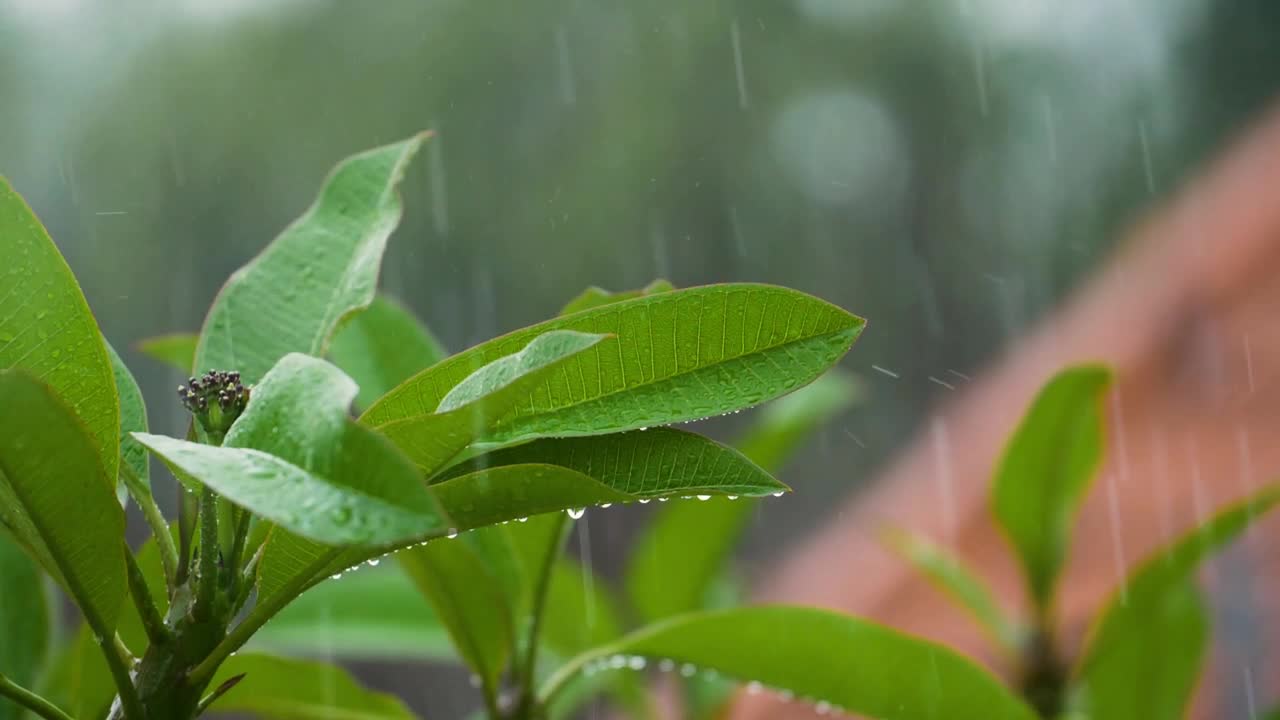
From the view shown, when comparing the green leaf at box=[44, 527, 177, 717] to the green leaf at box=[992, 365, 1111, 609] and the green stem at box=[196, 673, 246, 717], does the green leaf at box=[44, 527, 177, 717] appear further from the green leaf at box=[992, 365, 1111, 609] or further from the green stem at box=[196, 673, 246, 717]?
the green leaf at box=[992, 365, 1111, 609]

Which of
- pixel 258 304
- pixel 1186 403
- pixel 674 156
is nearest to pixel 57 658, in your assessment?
pixel 258 304

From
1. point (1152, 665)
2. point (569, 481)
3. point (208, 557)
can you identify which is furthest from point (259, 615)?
point (1152, 665)

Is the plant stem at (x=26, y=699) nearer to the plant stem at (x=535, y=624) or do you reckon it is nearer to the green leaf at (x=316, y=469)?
the green leaf at (x=316, y=469)

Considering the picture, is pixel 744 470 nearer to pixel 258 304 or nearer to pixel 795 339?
pixel 795 339


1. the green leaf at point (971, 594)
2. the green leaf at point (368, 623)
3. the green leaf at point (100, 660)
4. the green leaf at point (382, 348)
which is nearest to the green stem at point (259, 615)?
the green leaf at point (100, 660)

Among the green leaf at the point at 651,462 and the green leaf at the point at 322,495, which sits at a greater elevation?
the green leaf at the point at 322,495

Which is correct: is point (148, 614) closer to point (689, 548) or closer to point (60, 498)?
point (60, 498)

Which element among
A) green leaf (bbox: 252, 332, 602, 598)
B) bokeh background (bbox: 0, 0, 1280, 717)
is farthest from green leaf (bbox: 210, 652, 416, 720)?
bokeh background (bbox: 0, 0, 1280, 717)
